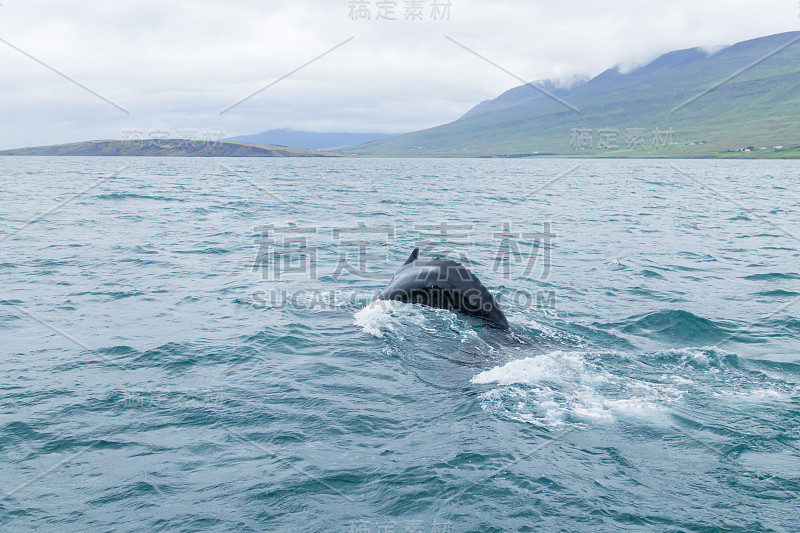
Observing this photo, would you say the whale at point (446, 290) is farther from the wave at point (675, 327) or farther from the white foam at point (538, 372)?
the wave at point (675, 327)

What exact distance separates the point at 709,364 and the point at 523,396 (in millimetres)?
5130

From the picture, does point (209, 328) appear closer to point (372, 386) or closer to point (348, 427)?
point (372, 386)

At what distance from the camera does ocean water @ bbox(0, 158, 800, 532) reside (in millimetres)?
7742

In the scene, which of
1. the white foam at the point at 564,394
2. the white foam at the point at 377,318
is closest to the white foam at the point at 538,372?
the white foam at the point at 564,394

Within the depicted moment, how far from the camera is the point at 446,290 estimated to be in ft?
48.9

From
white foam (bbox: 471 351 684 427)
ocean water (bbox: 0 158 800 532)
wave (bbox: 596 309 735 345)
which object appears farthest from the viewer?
wave (bbox: 596 309 735 345)

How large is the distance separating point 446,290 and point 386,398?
4535 millimetres

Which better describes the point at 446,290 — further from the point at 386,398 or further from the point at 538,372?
the point at 386,398

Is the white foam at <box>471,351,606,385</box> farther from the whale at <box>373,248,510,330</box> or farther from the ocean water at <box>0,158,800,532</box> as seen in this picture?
the whale at <box>373,248,510,330</box>

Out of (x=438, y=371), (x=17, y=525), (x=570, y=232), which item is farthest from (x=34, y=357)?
(x=570, y=232)

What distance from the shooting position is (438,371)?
12.3 metres

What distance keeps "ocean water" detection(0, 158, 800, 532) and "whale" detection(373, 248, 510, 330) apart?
0.36m

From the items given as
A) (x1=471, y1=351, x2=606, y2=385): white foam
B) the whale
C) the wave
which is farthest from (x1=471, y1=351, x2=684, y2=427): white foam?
the wave

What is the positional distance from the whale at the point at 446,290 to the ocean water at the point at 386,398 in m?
0.36
